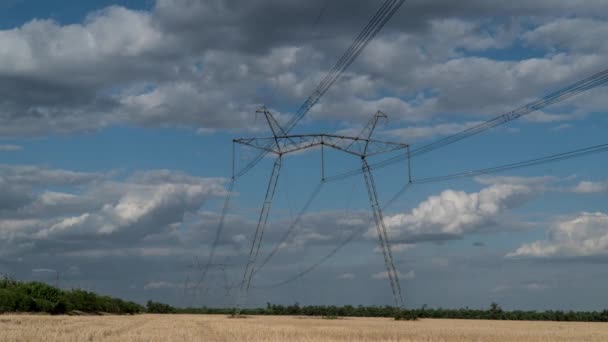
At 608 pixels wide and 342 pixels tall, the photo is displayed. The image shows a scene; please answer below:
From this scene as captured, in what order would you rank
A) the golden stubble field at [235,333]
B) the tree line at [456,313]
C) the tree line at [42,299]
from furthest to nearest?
the tree line at [456,313] < the tree line at [42,299] < the golden stubble field at [235,333]

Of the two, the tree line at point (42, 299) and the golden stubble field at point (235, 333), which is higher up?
the tree line at point (42, 299)

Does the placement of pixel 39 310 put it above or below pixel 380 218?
below

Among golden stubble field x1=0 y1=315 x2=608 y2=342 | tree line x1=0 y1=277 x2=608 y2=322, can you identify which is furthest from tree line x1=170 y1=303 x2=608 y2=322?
golden stubble field x1=0 y1=315 x2=608 y2=342

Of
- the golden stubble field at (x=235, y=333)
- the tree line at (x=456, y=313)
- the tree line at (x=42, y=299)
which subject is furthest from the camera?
the tree line at (x=456, y=313)

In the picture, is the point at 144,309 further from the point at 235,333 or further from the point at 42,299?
the point at 235,333

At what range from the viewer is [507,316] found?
502 feet

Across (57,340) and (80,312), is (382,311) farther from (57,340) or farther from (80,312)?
(57,340)

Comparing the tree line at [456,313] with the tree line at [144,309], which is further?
the tree line at [456,313]

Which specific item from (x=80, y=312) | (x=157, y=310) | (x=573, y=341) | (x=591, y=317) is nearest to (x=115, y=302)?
(x=80, y=312)

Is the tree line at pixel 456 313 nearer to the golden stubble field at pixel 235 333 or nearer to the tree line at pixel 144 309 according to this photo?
the tree line at pixel 144 309

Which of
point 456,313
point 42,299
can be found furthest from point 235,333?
point 456,313

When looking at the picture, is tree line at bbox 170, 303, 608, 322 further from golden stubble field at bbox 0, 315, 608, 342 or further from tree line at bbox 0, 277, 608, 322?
golden stubble field at bbox 0, 315, 608, 342

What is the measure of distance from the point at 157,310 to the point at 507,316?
92.8 metres

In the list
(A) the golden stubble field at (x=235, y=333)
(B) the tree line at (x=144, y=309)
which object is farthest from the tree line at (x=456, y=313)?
(A) the golden stubble field at (x=235, y=333)
